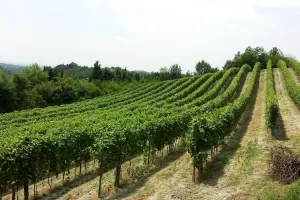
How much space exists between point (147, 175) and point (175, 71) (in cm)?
9437

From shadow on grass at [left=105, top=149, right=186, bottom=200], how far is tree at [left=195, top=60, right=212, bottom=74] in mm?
90511

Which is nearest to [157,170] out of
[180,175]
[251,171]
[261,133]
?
[180,175]

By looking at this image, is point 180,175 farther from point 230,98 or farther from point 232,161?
point 230,98

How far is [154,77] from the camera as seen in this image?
110m

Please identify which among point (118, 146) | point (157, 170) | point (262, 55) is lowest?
point (157, 170)

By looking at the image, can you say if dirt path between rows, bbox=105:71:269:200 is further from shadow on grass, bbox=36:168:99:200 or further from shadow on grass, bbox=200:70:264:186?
shadow on grass, bbox=36:168:99:200

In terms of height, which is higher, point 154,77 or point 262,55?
point 262,55

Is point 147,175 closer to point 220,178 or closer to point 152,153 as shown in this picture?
point 152,153

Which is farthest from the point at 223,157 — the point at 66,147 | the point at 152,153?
the point at 66,147

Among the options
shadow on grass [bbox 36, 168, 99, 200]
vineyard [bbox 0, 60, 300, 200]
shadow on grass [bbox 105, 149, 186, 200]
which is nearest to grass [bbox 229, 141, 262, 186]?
vineyard [bbox 0, 60, 300, 200]

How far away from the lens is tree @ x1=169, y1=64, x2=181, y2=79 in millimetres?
107519

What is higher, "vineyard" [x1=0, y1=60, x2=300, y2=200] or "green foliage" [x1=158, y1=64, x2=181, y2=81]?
"green foliage" [x1=158, y1=64, x2=181, y2=81]

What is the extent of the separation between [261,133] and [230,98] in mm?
21418

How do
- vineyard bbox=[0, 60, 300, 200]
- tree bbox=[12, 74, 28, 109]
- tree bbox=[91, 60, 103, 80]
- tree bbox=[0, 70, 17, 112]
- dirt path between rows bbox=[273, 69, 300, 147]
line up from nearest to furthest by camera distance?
vineyard bbox=[0, 60, 300, 200]
dirt path between rows bbox=[273, 69, 300, 147]
tree bbox=[0, 70, 17, 112]
tree bbox=[12, 74, 28, 109]
tree bbox=[91, 60, 103, 80]
